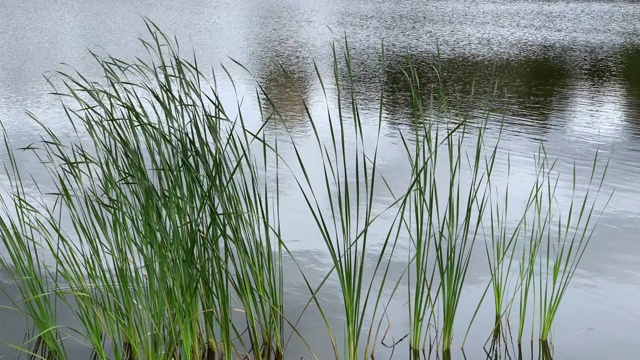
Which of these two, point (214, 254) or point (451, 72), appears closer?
point (214, 254)

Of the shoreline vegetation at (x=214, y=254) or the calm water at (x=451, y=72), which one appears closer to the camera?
the shoreline vegetation at (x=214, y=254)

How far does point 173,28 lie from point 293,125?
20.7ft

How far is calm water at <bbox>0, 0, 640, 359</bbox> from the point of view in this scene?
2.59 meters

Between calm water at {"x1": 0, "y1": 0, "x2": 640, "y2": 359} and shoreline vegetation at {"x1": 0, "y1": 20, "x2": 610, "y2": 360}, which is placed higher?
shoreline vegetation at {"x1": 0, "y1": 20, "x2": 610, "y2": 360}

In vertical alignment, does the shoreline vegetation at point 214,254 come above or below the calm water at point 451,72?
above

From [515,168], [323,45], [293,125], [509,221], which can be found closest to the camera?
[509,221]

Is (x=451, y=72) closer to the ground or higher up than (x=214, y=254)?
closer to the ground

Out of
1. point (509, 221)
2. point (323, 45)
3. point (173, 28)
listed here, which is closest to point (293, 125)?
point (509, 221)

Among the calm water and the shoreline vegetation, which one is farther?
the calm water

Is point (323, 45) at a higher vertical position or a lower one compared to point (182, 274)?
lower

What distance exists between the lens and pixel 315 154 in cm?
443

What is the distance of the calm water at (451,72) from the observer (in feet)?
8.50

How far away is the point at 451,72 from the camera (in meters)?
7.79

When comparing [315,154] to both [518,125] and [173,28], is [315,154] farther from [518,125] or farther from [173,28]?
[173,28]
